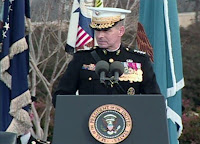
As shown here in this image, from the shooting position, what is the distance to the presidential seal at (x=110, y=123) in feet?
10.6

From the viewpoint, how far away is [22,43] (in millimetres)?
5445

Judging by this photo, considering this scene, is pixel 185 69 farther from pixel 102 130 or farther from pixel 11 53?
pixel 102 130

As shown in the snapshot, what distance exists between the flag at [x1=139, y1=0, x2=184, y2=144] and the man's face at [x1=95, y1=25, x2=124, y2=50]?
58.2 inches

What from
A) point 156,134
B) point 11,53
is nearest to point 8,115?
point 11,53

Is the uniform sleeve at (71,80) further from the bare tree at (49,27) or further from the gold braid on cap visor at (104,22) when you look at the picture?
the bare tree at (49,27)

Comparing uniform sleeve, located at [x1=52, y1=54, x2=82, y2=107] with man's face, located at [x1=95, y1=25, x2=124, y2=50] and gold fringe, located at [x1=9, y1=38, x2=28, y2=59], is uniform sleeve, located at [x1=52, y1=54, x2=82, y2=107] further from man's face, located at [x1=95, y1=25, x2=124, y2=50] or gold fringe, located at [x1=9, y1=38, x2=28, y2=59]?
gold fringe, located at [x1=9, y1=38, x2=28, y2=59]

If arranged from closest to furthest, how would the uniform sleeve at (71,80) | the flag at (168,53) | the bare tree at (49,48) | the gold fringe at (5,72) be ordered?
1. the uniform sleeve at (71,80)
2. the gold fringe at (5,72)
3. the flag at (168,53)
4. the bare tree at (49,48)

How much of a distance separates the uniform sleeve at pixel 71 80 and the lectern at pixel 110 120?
1.06 meters

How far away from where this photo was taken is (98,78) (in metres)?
4.41

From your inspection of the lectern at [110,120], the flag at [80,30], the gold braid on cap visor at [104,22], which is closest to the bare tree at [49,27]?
the flag at [80,30]

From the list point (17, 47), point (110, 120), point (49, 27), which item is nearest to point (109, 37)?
point (110, 120)

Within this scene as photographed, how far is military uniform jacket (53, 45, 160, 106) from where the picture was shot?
4387 mm

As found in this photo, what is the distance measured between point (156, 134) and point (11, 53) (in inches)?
99.0

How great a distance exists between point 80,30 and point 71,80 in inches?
62.2
